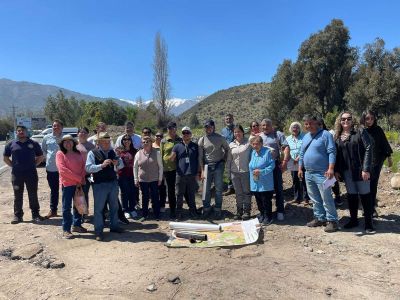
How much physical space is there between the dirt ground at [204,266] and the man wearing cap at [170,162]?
78 centimetres

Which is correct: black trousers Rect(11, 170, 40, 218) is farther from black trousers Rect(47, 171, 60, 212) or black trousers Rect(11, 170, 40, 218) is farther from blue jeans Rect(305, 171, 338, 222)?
blue jeans Rect(305, 171, 338, 222)

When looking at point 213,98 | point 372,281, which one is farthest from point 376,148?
point 213,98

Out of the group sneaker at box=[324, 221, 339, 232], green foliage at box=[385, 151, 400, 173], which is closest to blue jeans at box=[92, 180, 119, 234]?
sneaker at box=[324, 221, 339, 232]

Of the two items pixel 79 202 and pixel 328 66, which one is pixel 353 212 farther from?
pixel 328 66

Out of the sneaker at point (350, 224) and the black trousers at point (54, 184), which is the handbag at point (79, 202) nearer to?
the black trousers at point (54, 184)

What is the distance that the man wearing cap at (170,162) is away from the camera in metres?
7.28

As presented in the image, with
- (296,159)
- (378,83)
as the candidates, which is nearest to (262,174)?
(296,159)

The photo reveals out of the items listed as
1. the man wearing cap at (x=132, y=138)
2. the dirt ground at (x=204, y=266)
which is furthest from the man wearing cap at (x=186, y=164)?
the dirt ground at (x=204, y=266)

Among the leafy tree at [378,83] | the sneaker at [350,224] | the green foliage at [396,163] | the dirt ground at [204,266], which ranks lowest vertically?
the dirt ground at [204,266]

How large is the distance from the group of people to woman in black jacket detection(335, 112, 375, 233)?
0.01 metres

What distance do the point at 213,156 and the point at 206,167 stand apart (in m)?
0.25

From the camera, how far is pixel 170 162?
7254mm

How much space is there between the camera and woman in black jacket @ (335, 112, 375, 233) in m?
5.84

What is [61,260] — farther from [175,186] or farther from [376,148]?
[376,148]
